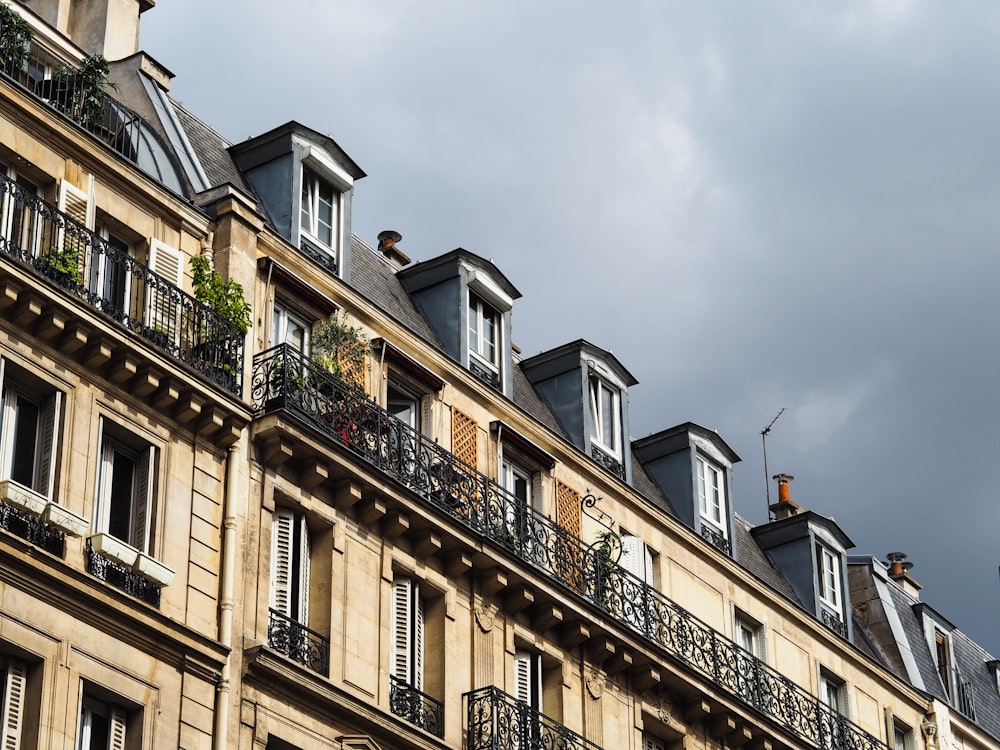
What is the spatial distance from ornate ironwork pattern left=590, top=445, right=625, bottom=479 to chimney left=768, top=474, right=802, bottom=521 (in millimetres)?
9069

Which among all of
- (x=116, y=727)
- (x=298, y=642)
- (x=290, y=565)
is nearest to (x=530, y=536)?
(x=290, y=565)

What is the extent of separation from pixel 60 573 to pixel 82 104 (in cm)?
661

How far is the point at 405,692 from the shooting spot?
25.6 metres

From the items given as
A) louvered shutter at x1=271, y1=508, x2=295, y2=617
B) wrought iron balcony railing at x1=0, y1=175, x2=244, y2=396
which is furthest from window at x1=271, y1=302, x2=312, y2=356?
louvered shutter at x1=271, y1=508, x2=295, y2=617

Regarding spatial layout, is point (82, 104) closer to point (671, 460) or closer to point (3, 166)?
point (3, 166)

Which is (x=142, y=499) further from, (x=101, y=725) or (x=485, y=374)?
(x=485, y=374)

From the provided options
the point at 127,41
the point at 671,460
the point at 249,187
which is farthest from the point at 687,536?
the point at 127,41

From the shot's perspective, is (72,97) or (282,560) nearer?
(282,560)

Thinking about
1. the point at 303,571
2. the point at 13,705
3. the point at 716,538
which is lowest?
the point at 13,705

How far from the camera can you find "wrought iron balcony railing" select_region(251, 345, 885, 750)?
2542cm

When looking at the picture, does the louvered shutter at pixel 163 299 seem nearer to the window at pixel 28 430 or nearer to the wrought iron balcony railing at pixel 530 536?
the wrought iron balcony railing at pixel 530 536

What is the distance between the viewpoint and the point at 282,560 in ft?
81.0

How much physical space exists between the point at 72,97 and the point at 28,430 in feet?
16.4

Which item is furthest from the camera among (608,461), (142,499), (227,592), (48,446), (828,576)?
(828,576)
